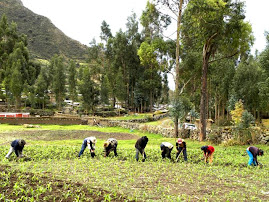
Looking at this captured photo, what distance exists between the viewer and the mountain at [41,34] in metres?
134

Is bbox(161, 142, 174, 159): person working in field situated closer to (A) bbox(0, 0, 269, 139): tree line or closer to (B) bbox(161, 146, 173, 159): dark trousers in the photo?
(B) bbox(161, 146, 173, 159): dark trousers

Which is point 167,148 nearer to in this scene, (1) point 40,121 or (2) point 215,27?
(2) point 215,27

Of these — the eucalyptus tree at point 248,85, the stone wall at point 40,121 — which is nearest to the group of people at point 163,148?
the stone wall at point 40,121

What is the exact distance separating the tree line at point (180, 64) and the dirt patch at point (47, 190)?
53.8ft

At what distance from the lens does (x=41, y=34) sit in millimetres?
141875

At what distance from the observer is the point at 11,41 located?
58.7 meters

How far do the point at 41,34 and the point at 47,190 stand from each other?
491ft

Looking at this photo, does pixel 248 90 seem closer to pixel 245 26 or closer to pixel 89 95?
pixel 245 26

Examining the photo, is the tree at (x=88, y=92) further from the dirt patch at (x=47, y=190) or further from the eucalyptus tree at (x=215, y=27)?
the dirt patch at (x=47, y=190)

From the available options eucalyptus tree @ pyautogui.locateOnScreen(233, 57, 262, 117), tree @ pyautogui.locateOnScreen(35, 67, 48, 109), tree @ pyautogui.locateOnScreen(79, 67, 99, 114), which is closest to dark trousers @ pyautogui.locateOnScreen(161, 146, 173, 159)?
eucalyptus tree @ pyautogui.locateOnScreen(233, 57, 262, 117)

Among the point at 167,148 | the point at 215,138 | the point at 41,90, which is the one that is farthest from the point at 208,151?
the point at 41,90

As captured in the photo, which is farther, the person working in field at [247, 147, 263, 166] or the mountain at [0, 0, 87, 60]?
the mountain at [0, 0, 87, 60]

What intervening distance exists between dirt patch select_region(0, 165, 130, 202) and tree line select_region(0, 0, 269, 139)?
16.4 metres

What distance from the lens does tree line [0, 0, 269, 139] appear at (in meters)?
21.7
